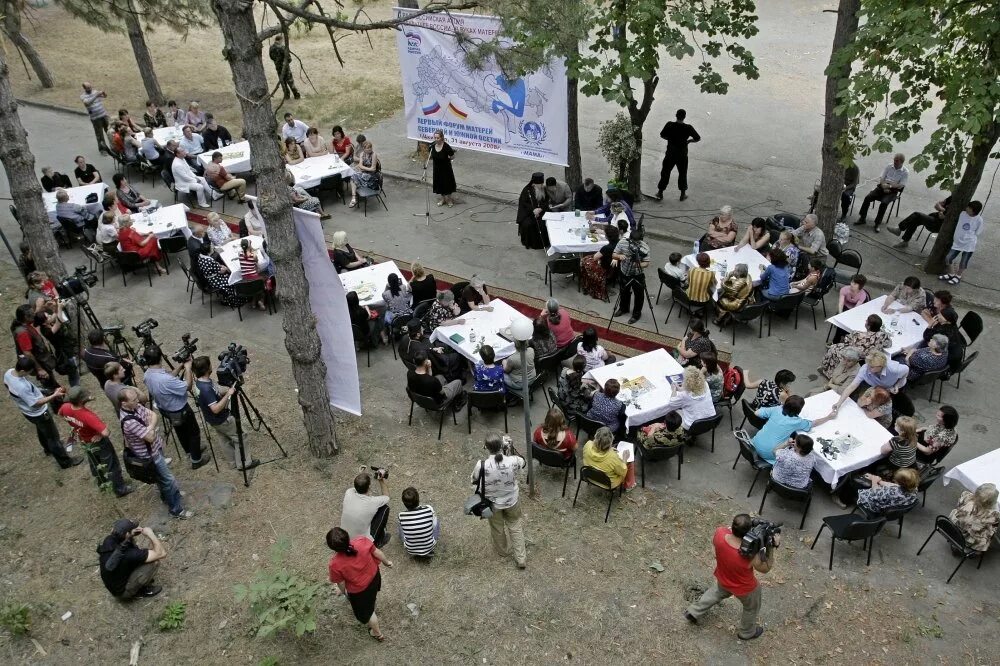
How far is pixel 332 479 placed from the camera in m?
8.68

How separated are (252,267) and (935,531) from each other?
9.46m

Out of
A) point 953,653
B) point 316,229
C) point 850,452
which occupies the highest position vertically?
point 316,229

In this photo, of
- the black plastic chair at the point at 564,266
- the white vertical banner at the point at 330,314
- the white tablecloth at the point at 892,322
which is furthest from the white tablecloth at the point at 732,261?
the white vertical banner at the point at 330,314

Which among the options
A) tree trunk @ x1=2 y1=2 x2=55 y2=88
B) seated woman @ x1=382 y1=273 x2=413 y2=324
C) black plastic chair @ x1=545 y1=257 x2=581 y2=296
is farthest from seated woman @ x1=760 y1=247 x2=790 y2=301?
tree trunk @ x1=2 y1=2 x2=55 y2=88

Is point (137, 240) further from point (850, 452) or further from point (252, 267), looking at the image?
point (850, 452)

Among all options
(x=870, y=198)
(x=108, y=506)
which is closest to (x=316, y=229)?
(x=108, y=506)

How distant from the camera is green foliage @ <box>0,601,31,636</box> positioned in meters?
6.65

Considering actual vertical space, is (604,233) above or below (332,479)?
above

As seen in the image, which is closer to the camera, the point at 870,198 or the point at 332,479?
the point at 332,479

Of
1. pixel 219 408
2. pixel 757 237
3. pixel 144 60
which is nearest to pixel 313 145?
pixel 144 60

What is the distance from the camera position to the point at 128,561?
6.77 metres

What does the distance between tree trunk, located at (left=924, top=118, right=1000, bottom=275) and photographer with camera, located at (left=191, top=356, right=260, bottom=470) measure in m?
10.2

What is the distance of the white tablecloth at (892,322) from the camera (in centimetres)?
981

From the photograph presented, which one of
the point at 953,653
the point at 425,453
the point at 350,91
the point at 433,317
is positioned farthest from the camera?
the point at 350,91
